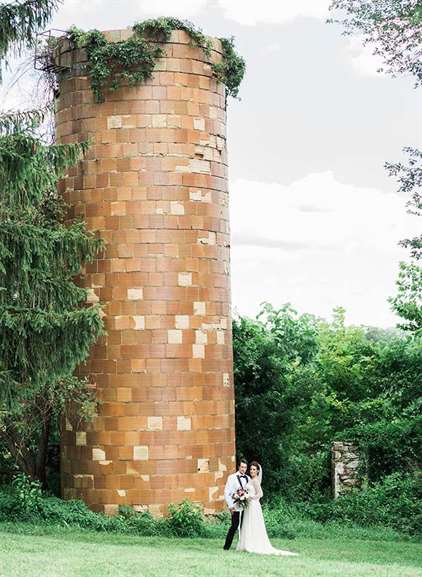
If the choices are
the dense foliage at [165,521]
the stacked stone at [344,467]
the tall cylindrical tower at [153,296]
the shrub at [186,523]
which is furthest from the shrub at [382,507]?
the shrub at [186,523]

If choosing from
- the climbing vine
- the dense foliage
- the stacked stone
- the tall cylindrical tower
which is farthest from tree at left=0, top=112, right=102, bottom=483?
the stacked stone

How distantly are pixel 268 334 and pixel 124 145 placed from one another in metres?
11.6

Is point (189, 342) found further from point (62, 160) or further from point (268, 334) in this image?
point (268, 334)

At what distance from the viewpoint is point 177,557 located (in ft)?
56.4

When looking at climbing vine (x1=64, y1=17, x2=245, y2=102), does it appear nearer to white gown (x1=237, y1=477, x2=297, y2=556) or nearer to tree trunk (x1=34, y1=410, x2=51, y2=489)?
tree trunk (x1=34, y1=410, x2=51, y2=489)

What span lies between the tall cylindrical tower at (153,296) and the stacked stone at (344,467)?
160 inches

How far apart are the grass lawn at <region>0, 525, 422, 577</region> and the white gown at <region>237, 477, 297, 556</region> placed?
0.34m

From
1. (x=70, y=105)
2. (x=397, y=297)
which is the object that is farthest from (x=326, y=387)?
(x=70, y=105)

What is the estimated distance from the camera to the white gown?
61.4 feet

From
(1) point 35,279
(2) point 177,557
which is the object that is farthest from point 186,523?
(1) point 35,279

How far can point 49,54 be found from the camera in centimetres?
2398

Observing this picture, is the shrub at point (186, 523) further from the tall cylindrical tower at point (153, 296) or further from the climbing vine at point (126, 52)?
the climbing vine at point (126, 52)

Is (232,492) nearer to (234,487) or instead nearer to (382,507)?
(234,487)

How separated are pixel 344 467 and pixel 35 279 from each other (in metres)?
10.4
